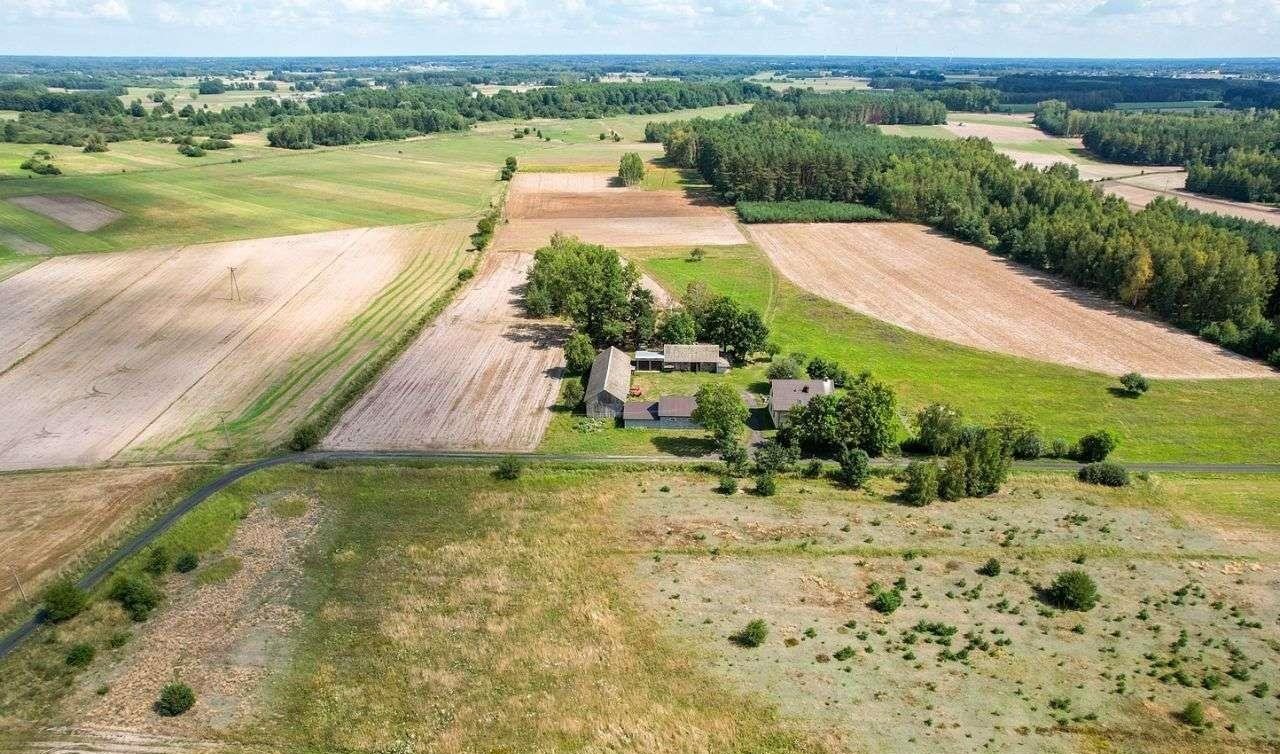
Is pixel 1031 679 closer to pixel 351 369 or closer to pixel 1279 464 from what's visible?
pixel 1279 464

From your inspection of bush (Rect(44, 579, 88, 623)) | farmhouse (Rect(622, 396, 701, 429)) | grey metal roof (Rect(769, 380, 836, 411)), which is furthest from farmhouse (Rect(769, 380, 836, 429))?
bush (Rect(44, 579, 88, 623))

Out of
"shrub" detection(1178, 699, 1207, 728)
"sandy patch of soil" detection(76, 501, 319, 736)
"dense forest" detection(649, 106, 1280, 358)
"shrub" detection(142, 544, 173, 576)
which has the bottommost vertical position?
"sandy patch of soil" detection(76, 501, 319, 736)

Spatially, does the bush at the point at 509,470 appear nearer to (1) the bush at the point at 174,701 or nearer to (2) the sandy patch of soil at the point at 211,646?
(2) the sandy patch of soil at the point at 211,646

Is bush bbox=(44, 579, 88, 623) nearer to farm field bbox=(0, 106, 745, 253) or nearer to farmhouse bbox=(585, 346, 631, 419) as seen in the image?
farmhouse bbox=(585, 346, 631, 419)

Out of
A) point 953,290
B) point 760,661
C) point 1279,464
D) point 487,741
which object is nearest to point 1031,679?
point 760,661

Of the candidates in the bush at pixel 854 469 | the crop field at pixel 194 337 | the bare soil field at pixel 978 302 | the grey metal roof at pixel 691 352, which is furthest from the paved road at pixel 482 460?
the bare soil field at pixel 978 302
